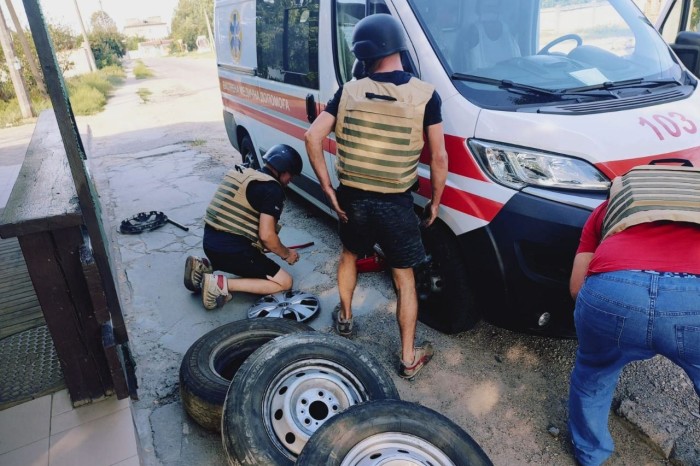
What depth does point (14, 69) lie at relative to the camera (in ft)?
49.5

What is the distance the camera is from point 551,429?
252cm

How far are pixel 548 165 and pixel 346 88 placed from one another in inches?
43.2

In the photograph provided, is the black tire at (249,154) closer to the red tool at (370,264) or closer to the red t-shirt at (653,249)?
the red tool at (370,264)

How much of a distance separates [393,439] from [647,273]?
109cm

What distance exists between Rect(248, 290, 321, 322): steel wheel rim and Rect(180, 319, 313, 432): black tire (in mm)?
535

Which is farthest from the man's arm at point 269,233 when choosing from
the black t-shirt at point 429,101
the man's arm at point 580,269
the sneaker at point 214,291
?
the man's arm at point 580,269

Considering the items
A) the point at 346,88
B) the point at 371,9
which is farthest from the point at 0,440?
the point at 371,9

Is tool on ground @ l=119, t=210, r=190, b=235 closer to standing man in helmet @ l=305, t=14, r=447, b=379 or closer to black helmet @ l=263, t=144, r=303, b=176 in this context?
black helmet @ l=263, t=144, r=303, b=176

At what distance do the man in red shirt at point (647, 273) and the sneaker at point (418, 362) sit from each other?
1.14m

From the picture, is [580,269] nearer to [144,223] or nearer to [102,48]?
Answer: [144,223]

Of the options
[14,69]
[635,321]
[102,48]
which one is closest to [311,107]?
[635,321]

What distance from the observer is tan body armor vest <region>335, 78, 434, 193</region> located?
2.55 m

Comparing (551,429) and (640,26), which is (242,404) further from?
(640,26)

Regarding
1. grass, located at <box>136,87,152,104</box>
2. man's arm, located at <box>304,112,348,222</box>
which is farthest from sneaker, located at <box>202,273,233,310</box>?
grass, located at <box>136,87,152,104</box>
